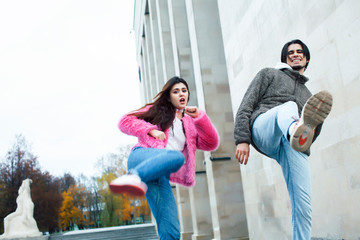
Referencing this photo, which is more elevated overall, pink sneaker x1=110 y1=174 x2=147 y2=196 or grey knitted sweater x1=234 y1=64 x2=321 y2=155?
grey knitted sweater x1=234 y1=64 x2=321 y2=155

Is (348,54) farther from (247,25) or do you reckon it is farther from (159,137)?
(247,25)

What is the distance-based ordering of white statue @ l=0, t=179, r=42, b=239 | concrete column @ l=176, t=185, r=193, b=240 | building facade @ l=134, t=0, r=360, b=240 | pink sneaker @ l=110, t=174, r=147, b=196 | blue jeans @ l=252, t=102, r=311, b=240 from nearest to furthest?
pink sneaker @ l=110, t=174, r=147, b=196, blue jeans @ l=252, t=102, r=311, b=240, building facade @ l=134, t=0, r=360, b=240, concrete column @ l=176, t=185, r=193, b=240, white statue @ l=0, t=179, r=42, b=239


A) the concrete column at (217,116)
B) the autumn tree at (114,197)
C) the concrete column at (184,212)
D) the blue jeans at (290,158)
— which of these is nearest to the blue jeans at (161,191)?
the blue jeans at (290,158)

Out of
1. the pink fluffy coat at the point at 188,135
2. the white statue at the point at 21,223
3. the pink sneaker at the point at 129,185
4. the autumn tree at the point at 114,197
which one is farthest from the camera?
the autumn tree at the point at 114,197

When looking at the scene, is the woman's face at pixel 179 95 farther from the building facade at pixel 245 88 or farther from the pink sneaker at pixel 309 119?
the building facade at pixel 245 88

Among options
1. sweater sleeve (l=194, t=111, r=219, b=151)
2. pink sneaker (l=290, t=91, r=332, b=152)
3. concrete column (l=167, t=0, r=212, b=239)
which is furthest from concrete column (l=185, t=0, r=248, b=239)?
pink sneaker (l=290, t=91, r=332, b=152)

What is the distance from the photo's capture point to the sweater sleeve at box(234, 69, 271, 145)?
3.00 metres

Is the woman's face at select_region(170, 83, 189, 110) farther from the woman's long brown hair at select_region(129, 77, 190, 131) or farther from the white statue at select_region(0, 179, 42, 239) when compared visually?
the white statue at select_region(0, 179, 42, 239)

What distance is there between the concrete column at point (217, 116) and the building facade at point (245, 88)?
28 mm

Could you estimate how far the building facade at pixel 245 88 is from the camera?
164 inches

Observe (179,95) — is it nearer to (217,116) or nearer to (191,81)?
(217,116)

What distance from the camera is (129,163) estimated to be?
3209 mm

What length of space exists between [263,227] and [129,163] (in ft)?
14.6

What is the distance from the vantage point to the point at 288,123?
2588 mm
